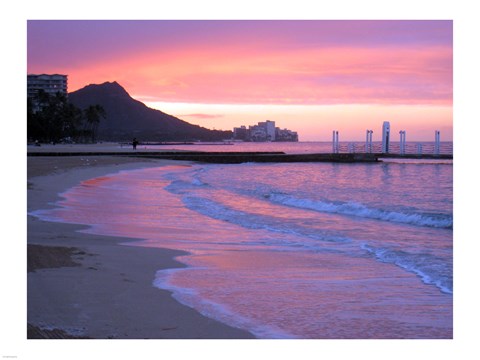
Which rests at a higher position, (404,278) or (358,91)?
(358,91)

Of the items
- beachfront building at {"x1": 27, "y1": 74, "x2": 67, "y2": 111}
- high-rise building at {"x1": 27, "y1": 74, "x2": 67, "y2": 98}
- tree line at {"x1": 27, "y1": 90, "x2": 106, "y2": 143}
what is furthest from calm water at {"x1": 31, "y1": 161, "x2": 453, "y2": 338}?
high-rise building at {"x1": 27, "y1": 74, "x2": 67, "y2": 98}

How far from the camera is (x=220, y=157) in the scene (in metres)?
52.2

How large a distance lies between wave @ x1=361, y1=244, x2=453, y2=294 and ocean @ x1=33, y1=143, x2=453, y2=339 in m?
0.01

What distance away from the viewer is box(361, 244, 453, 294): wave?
6.94 m

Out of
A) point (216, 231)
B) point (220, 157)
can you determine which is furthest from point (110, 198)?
point (220, 157)

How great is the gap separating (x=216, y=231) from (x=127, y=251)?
265 cm

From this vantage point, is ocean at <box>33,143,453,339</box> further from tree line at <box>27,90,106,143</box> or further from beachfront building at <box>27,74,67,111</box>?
beachfront building at <box>27,74,67,111</box>

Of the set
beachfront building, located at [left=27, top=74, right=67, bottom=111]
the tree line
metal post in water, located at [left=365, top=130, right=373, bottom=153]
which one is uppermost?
beachfront building, located at [left=27, top=74, right=67, bottom=111]

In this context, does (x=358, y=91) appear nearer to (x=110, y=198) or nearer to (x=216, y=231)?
(x=110, y=198)

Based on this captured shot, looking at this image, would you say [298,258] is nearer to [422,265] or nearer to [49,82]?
[422,265]

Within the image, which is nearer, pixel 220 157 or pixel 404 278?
pixel 404 278
